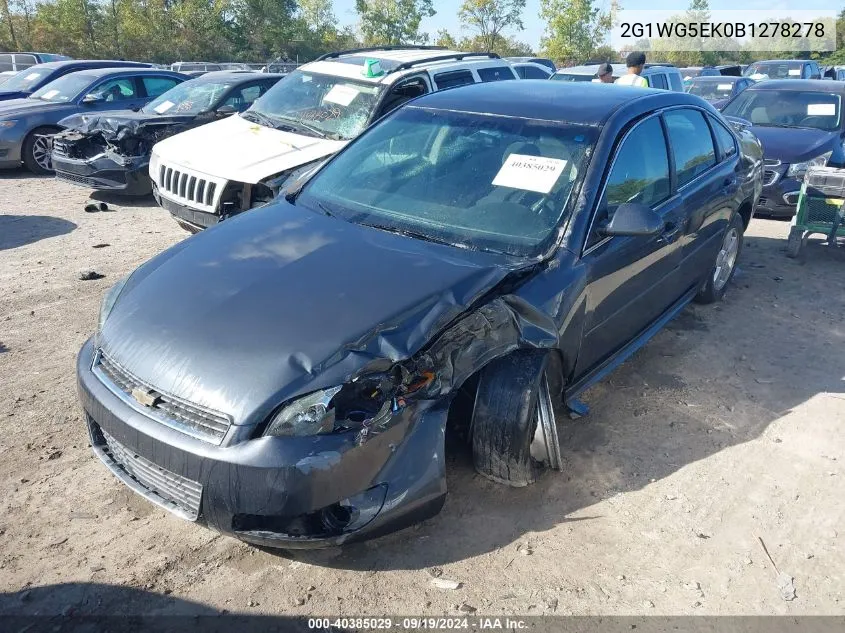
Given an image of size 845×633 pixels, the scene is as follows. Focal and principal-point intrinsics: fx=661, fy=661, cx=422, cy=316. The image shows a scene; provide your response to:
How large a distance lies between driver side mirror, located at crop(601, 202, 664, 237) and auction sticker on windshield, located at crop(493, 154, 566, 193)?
363 mm

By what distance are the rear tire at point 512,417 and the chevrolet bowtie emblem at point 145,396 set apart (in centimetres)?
136

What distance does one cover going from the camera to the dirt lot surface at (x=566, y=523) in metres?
2.59

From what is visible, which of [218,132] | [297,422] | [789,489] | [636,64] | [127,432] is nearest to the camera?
[297,422]

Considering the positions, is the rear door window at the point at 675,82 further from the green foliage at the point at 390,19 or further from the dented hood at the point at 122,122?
the green foliage at the point at 390,19

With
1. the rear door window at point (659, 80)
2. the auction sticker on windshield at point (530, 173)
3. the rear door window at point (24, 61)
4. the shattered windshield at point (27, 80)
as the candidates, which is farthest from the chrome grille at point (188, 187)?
the rear door window at point (24, 61)

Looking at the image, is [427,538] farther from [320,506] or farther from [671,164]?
[671,164]

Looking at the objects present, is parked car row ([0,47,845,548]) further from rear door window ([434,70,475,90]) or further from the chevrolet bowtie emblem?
rear door window ([434,70,475,90])


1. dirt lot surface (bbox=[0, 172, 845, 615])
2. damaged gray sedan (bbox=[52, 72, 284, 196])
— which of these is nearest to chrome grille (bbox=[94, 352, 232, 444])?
dirt lot surface (bbox=[0, 172, 845, 615])

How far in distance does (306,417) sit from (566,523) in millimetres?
1360

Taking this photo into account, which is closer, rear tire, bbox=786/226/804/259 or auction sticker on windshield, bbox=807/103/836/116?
rear tire, bbox=786/226/804/259

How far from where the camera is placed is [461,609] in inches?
99.5

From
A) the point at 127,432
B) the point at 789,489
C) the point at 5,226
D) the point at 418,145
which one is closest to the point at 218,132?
the point at 5,226

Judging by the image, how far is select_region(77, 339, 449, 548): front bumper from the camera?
2348 millimetres

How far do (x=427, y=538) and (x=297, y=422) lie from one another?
897mm
